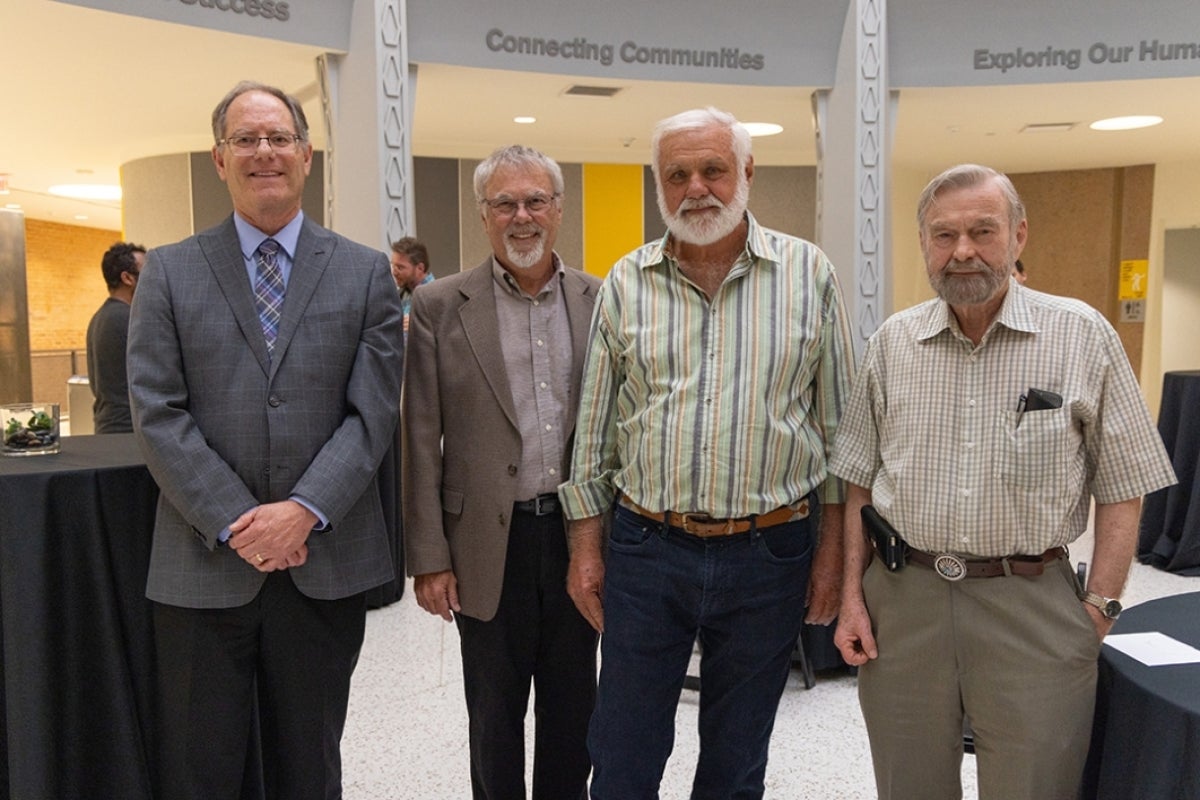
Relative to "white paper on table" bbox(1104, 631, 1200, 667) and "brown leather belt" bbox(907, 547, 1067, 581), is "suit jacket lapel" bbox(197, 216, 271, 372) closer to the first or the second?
"brown leather belt" bbox(907, 547, 1067, 581)

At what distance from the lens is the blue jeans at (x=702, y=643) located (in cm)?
192

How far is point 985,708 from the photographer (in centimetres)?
171

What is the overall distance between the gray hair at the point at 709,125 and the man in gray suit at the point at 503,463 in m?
0.32

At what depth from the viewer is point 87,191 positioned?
492 inches

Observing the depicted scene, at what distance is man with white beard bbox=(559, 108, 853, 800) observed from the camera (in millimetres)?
1903

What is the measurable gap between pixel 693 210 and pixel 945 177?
0.50 metres

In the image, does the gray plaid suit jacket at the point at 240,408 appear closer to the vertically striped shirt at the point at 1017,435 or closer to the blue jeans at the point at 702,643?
the blue jeans at the point at 702,643

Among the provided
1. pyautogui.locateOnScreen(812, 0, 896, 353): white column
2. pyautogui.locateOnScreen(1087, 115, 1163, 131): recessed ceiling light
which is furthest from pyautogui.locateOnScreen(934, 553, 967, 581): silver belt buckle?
pyautogui.locateOnScreen(1087, 115, 1163, 131): recessed ceiling light

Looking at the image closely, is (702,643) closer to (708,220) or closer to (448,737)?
(708,220)

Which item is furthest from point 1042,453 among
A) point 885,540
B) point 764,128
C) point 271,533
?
point 764,128

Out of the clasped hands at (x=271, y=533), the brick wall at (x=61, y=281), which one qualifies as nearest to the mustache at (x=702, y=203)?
the clasped hands at (x=271, y=533)

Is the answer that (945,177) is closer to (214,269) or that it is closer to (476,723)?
(214,269)

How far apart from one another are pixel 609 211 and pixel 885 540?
886cm

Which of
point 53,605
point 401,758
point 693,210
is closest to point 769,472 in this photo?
point 693,210
